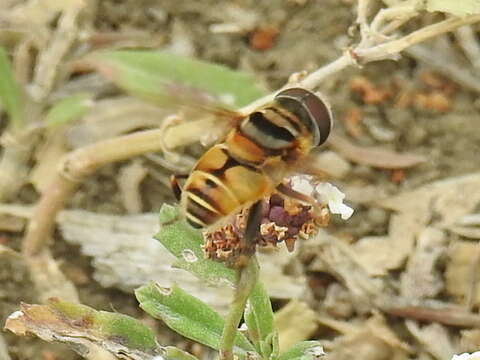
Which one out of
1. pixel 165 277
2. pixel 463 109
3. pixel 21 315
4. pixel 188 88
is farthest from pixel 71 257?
pixel 463 109

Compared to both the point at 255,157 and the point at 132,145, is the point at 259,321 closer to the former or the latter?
the point at 255,157

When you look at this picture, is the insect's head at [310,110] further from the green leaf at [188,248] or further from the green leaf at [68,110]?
the green leaf at [68,110]

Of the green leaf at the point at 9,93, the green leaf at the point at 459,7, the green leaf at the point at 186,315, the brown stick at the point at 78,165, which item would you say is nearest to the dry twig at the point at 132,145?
the brown stick at the point at 78,165

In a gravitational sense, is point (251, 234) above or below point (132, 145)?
below

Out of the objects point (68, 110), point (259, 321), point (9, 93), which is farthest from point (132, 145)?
point (259, 321)

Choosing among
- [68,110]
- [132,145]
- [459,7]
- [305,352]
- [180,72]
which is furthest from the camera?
[180,72]

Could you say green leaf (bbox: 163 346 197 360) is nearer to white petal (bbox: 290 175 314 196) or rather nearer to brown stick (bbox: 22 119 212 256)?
white petal (bbox: 290 175 314 196)

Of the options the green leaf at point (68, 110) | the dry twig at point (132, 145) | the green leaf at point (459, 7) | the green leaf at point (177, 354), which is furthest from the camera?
the green leaf at point (68, 110)
